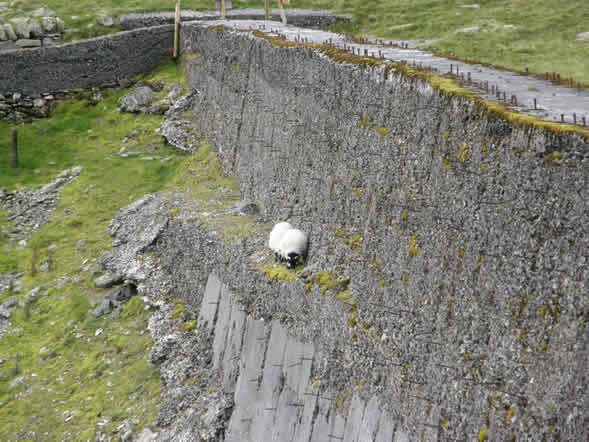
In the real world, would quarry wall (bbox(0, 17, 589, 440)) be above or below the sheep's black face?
above

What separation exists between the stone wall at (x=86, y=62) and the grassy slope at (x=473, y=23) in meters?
4.57

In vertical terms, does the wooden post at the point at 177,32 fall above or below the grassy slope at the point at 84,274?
above

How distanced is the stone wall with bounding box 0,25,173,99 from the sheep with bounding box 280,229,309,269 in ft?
87.0

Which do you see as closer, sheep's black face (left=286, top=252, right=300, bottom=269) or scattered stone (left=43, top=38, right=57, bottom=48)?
sheep's black face (left=286, top=252, right=300, bottom=269)

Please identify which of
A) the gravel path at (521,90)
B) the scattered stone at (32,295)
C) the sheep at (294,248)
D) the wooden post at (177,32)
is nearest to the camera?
the gravel path at (521,90)

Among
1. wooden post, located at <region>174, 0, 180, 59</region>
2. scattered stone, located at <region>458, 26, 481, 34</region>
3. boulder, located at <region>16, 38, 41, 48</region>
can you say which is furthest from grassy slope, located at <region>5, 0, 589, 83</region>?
wooden post, located at <region>174, 0, 180, 59</region>

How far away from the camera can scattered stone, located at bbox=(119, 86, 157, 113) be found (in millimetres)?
37000

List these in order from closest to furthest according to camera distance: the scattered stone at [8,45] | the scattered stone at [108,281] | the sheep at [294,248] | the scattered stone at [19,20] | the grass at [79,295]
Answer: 1. the sheep at [294,248]
2. the grass at [79,295]
3. the scattered stone at [108,281]
4. the scattered stone at [8,45]
5. the scattered stone at [19,20]

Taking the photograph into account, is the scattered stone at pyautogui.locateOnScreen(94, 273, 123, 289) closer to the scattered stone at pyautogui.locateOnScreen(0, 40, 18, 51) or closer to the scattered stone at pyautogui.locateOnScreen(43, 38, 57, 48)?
the scattered stone at pyautogui.locateOnScreen(0, 40, 18, 51)

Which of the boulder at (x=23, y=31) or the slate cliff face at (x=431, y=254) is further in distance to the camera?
the boulder at (x=23, y=31)

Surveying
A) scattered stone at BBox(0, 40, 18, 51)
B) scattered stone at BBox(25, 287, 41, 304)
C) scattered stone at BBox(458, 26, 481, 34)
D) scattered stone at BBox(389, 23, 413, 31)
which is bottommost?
scattered stone at BBox(25, 287, 41, 304)

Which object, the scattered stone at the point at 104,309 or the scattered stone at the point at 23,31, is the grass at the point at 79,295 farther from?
the scattered stone at the point at 23,31

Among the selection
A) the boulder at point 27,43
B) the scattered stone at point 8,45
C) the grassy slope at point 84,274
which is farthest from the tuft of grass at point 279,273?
the boulder at point 27,43

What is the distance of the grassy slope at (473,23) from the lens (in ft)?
89.4
